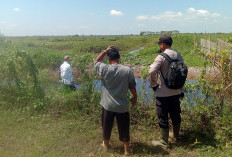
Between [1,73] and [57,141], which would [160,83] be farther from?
[1,73]

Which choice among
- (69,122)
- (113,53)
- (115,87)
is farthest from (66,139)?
(113,53)

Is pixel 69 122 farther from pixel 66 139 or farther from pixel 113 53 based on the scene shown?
pixel 113 53

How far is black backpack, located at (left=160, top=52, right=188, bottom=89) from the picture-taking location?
290 centimetres

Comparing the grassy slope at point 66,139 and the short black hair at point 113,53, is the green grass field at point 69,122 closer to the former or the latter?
the grassy slope at point 66,139

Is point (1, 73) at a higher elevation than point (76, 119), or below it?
higher

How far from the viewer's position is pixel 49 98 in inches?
195

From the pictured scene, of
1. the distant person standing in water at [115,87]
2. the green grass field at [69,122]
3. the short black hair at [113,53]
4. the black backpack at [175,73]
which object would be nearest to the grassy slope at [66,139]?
the green grass field at [69,122]

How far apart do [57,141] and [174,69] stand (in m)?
2.51

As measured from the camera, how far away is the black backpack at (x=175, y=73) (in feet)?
9.53

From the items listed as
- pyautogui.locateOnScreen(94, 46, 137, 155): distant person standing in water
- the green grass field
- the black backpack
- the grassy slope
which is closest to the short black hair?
pyautogui.locateOnScreen(94, 46, 137, 155): distant person standing in water

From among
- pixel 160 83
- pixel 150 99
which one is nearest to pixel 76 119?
pixel 150 99

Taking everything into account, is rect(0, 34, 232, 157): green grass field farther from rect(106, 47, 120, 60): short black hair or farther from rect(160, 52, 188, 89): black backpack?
rect(106, 47, 120, 60): short black hair

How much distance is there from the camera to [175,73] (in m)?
2.90

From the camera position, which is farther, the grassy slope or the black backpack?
the grassy slope
